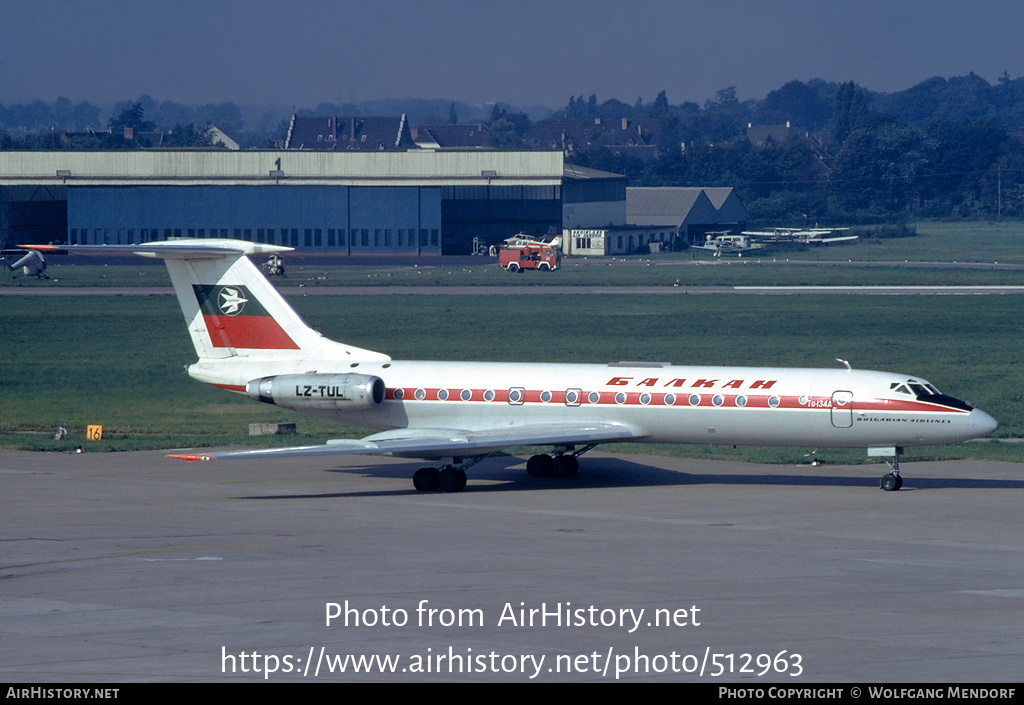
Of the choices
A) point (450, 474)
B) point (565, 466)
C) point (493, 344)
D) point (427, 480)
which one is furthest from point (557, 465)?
point (493, 344)

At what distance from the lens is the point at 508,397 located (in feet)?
105

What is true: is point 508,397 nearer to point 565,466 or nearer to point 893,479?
point 565,466

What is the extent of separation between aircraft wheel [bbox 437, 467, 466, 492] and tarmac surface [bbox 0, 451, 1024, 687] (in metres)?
0.63

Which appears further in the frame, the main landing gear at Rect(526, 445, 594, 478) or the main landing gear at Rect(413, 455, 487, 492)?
the main landing gear at Rect(526, 445, 594, 478)

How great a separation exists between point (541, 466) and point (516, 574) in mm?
12003

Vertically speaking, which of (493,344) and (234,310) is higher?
(234,310)

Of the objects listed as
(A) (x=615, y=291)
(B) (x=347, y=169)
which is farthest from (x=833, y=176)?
(A) (x=615, y=291)

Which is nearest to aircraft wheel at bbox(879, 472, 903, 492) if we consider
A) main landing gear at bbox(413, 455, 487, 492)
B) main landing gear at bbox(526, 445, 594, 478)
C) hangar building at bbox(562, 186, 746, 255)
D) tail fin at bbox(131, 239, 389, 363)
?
main landing gear at bbox(526, 445, 594, 478)

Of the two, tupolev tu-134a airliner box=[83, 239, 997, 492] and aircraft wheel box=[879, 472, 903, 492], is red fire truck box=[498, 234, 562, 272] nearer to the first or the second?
tupolev tu-134a airliner box=[83, 239, 997, 492]

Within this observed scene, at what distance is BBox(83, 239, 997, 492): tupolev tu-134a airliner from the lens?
30000 mm

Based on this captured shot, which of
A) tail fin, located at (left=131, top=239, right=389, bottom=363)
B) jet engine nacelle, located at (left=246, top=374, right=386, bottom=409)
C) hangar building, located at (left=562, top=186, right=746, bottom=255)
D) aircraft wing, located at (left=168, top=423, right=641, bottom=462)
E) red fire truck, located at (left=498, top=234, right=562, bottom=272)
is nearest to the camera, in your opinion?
aircraft wing, located at (left=168, top=423, right=641, bottom=462)
